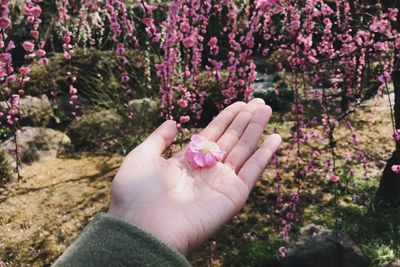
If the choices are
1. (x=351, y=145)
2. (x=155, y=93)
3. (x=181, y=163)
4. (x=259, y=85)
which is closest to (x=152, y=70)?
(x=155, y=93)

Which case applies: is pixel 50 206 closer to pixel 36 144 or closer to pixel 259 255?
pixel 36 144

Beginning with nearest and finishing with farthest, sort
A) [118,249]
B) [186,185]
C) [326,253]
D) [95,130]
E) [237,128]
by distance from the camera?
1. [118,249]
2. [186,185]
3. [237,128]
4. [326,253]
5. [95,130]

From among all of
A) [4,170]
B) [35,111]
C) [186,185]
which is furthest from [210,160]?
[35,111]

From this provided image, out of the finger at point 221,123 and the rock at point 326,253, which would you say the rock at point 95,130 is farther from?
the finger at point 221,123

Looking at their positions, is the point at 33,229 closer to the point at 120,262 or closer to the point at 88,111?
the point at 88,111

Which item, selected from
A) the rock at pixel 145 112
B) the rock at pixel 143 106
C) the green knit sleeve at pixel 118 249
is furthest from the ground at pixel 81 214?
the green knit sleeve at pixel 118 249

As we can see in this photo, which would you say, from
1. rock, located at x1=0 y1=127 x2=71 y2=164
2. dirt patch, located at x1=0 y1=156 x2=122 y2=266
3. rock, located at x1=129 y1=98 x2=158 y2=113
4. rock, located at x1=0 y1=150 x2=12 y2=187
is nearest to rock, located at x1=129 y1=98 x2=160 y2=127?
rock, located at x1=129 y1=98 x2=158 y2=113

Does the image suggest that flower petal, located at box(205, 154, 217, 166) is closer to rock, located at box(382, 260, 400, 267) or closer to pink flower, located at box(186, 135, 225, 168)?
pink flower, located at box(186, 135, 225, 168)
